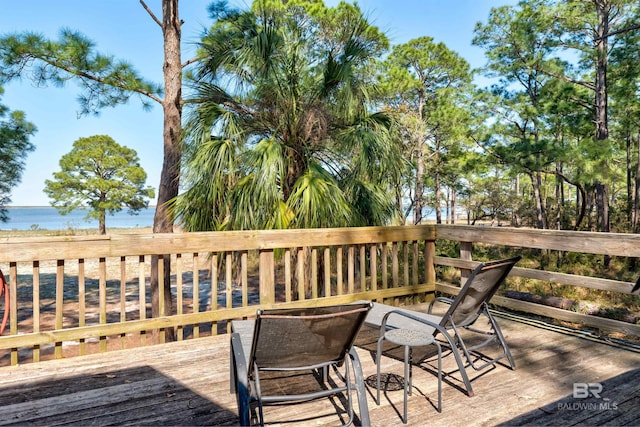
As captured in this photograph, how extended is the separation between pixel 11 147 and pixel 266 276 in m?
8.06

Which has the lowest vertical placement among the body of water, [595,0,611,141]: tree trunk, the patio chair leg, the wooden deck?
the wooden deck

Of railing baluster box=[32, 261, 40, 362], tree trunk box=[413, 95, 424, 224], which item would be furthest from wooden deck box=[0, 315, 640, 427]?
tree trunk box=[413, 95, 424, 224]

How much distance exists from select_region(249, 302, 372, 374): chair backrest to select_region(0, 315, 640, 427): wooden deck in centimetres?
42

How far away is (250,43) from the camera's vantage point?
17.3 feet

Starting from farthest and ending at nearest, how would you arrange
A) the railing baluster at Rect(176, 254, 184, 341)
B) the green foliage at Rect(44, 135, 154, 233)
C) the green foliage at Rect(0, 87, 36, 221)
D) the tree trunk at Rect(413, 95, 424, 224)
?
the green foliage at Rect(44, 135, 154, 233) → the tree trunk at Rect(413, 95, 424, 224) → the green foliage at Rect(0, 87, 36, 221) → the railing baluster at Rect(176, 254, 184, 341)

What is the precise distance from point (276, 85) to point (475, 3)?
42.7ft

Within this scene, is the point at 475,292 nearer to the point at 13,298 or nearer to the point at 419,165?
the point at 13,298

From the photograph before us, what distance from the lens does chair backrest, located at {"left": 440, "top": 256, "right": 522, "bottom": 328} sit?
2213mm

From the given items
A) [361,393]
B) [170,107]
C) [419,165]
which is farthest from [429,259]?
[419,165]

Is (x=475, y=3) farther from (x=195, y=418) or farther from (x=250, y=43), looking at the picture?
(x=195, y=418)

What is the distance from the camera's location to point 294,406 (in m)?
2.03

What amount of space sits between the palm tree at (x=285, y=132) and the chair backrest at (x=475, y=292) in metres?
2.52

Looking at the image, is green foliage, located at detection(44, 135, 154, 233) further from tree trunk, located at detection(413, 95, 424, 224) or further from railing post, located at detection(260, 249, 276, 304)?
railing post, located at detection(260, 249, 276, 304)

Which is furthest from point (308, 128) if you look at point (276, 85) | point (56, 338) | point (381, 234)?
point (56, 338)
